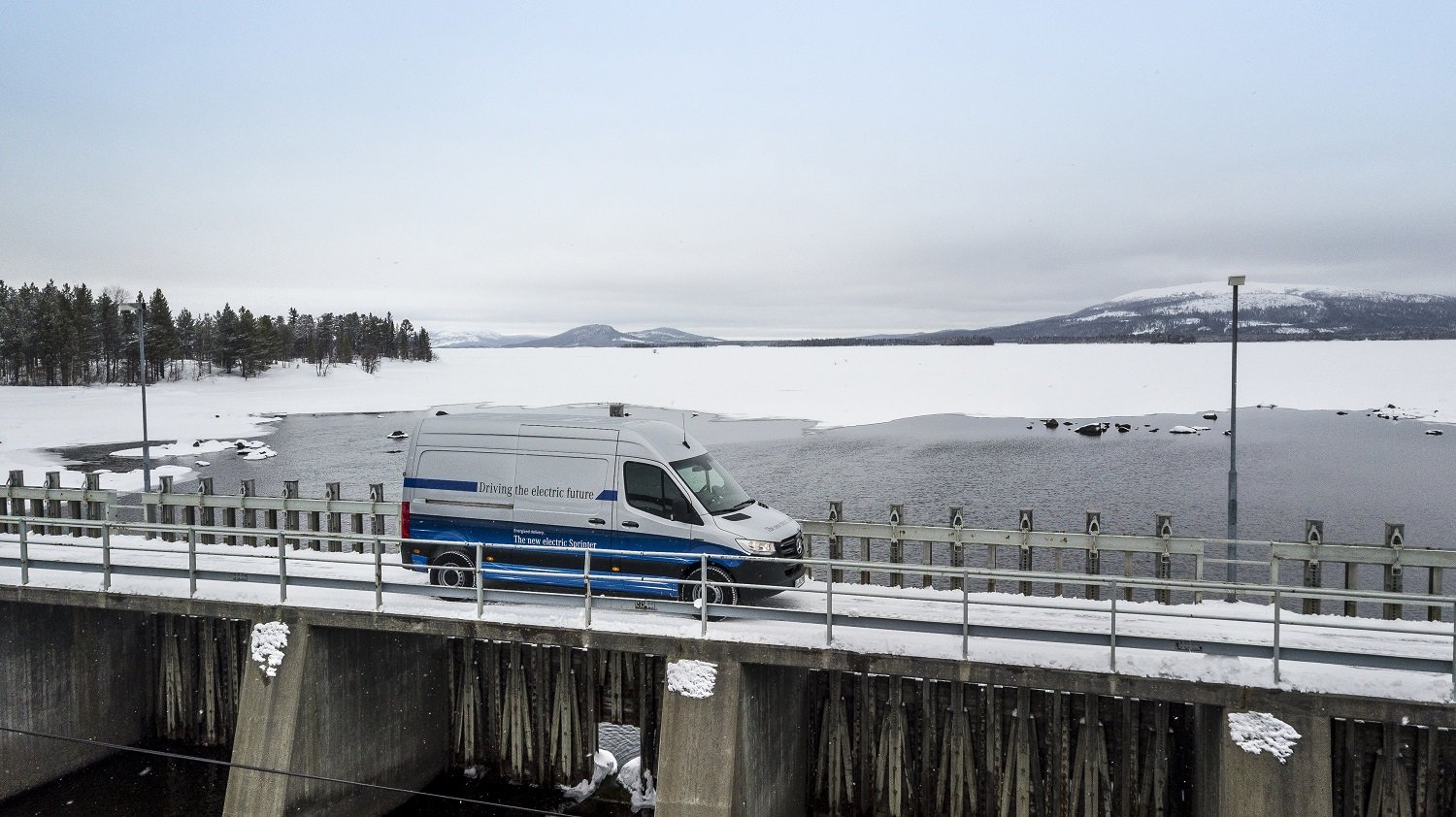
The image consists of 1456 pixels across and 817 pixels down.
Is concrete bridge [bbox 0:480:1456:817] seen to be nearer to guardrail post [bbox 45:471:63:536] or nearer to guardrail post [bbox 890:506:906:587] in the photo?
guardrail post [bbox 890:506:906:587]

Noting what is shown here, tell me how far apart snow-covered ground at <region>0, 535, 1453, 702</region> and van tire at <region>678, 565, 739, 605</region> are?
34 centimetres

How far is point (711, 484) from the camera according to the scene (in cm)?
1191

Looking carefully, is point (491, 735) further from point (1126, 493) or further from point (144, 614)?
point (1126, 493)

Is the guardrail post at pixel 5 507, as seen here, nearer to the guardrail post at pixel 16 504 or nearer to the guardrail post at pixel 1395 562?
the guardrail post at pixel 16 504

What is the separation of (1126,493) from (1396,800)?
23853 mm

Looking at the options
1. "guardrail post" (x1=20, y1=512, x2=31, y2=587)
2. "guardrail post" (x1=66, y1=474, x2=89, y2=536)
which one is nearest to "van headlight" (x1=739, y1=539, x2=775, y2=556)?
"guardrail post" (x1=20, y1=512, x2=31, y2=587)

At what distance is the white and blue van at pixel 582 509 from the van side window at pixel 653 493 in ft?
0.04

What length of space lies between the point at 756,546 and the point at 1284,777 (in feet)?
18.2

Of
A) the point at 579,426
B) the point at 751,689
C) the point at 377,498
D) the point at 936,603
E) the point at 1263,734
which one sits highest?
the point at 579,426

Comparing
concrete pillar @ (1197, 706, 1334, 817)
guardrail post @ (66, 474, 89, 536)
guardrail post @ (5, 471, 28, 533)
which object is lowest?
concrete pillar @ (1197, 706, 1334, 817)

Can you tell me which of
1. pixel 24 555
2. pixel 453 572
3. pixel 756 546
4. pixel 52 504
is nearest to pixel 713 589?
pixel 756 546

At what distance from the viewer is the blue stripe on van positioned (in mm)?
12031

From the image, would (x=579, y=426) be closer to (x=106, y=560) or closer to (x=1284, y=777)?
(x=106, y=560)

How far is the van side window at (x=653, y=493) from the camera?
446 inches
